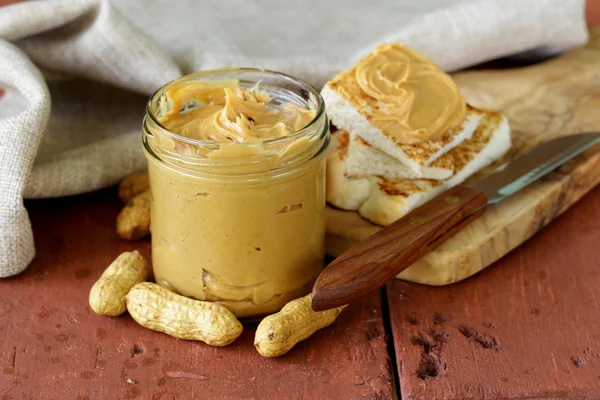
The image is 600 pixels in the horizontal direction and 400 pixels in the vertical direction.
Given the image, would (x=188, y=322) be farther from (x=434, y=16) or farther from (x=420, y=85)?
(x=434, y=16)

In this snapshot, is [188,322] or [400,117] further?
[400,117]

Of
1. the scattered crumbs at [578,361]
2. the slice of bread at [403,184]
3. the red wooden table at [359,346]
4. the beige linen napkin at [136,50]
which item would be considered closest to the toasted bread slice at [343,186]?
the slice of bread at [403,184]

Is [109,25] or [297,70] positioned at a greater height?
[109,25]

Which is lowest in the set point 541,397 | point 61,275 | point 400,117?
point 61,275

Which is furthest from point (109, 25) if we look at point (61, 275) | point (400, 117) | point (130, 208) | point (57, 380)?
point (57, 380)

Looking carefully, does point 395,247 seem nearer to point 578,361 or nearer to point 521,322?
point 521,322

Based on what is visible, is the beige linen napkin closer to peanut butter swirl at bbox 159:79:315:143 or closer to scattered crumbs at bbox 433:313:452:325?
peanut butter swirl at bbox 159:79:315:143

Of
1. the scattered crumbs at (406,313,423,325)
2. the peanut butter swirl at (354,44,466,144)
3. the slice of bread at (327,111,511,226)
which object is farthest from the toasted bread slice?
the scattered crumbs at (406,313,423,325)

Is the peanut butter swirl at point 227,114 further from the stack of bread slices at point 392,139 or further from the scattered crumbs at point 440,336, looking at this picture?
the scattered crumbs at point 440,336
